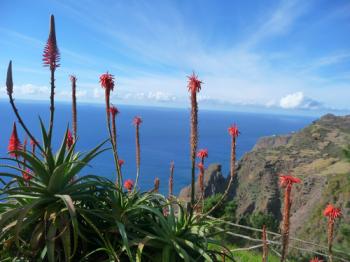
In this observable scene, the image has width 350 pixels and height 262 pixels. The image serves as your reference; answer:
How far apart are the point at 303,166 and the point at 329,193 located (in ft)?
72.2

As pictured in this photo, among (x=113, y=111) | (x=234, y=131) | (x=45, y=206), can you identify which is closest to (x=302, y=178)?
(x=234, y=131)

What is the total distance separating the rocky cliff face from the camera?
2039 inches

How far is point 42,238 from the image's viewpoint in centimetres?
361

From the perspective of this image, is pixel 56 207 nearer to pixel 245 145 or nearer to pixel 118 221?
pixel 118 221

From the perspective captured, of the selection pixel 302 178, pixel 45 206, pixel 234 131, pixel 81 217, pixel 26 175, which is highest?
pixel 234 131

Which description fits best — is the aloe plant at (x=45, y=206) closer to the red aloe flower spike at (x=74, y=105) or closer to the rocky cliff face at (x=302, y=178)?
the red aloe flower spike at (x=74, y=105)

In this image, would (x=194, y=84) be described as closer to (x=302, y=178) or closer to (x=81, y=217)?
(x=81, y=217)

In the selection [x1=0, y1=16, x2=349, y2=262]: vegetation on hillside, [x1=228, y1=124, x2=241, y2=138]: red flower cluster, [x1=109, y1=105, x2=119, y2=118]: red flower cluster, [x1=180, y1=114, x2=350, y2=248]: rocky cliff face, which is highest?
[x1=109, y1=105, x2=119, y2=118]: red flower cluster

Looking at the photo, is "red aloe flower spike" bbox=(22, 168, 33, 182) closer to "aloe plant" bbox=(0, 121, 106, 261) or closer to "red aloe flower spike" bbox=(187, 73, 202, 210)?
"aloe plant" bbox=(0, 121, 106, 261)

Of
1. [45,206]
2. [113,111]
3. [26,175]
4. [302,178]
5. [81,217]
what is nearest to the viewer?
[45,206]

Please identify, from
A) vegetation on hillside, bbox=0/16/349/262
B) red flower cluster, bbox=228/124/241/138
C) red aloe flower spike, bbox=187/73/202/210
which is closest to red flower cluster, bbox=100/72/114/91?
vegetation on hillside, bbox=0/16/349/262

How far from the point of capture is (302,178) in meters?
68.9

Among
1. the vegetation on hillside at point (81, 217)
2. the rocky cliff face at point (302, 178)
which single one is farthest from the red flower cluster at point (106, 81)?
the rocky cliff face at point (302, 178)

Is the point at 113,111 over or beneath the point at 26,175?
over
